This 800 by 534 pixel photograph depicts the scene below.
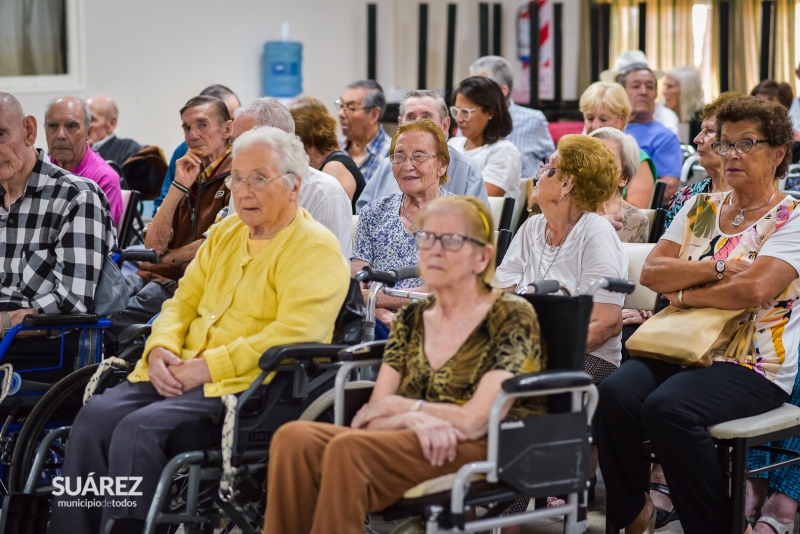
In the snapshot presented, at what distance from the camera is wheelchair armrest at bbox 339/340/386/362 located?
243 cm

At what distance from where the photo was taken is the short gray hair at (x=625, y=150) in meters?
3.89

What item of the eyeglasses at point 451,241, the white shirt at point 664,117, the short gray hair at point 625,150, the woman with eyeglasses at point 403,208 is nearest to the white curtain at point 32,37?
the white shirt at point 664,117

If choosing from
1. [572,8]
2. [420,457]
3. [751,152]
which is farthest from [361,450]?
[572,8]

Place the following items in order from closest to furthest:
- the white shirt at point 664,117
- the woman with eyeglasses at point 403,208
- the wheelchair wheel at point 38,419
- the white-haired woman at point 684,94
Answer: the wheelchair wheel at point 38,419
the woman with eyeglasses at point 403,208
the white shirt at point 664,117
the white-haired woman at point 684,94

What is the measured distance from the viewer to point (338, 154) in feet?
14.3

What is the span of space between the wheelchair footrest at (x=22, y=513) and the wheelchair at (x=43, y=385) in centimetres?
11

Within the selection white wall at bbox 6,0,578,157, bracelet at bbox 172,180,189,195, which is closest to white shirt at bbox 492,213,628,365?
bracelet at bbox 172,180,189,195

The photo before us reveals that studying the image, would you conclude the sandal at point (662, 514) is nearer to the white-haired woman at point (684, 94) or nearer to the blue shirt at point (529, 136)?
the blue shirt at point (529, 136)

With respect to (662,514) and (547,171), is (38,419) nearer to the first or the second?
(547,171)

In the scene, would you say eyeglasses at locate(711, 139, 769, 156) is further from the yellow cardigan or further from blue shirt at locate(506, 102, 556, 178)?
blue shirt at locate(506, 102, 556, 178)

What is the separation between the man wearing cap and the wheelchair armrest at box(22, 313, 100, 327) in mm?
3173

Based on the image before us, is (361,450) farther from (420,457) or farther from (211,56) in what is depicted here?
(211,56)

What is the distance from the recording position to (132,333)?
2.87 m

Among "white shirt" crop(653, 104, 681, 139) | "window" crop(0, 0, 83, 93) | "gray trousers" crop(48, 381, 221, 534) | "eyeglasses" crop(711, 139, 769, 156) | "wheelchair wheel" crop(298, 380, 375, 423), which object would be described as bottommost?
"gray trousers" crop(48, 381, 221, 534)
